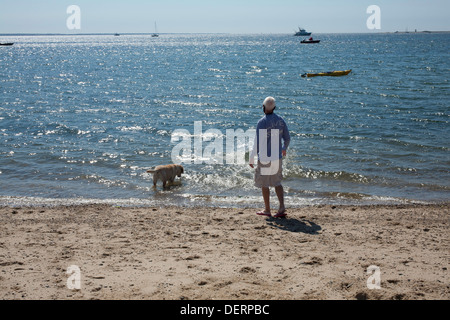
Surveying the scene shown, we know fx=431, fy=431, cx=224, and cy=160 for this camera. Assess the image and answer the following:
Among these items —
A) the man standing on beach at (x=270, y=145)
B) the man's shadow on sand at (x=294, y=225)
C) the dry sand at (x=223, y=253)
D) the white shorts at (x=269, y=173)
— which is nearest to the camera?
the dry sand at (x=223, y=253)

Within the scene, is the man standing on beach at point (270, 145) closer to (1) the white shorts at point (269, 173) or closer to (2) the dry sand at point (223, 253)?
(1) the white shorts at point (269, 173)

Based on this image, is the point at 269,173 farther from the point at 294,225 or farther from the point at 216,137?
the point at 216,137

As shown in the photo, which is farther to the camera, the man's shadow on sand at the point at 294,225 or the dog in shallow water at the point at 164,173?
the dog in shallow water at the point at 164,173

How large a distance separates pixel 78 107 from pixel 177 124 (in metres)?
7.91

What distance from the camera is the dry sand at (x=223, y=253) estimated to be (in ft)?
16.2

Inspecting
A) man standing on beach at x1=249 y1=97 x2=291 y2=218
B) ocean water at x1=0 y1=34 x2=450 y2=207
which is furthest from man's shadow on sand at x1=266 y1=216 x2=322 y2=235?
ocean water at x1=0 y1=34 x2=450 y2=207

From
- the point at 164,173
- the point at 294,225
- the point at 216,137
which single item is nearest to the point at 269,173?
the point at 294,225

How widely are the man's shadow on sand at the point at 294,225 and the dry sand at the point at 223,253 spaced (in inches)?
Result: 0.7

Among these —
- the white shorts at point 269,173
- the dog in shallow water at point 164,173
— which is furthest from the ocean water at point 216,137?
the white shorts at point 269,173

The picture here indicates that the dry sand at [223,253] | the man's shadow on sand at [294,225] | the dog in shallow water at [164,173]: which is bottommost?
the man's shadow on sand at [294,225]

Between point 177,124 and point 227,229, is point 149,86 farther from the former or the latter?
point 227,229

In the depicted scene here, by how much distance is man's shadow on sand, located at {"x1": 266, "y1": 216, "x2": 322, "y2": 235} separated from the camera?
724cm

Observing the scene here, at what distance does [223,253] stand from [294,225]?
1.86 m
